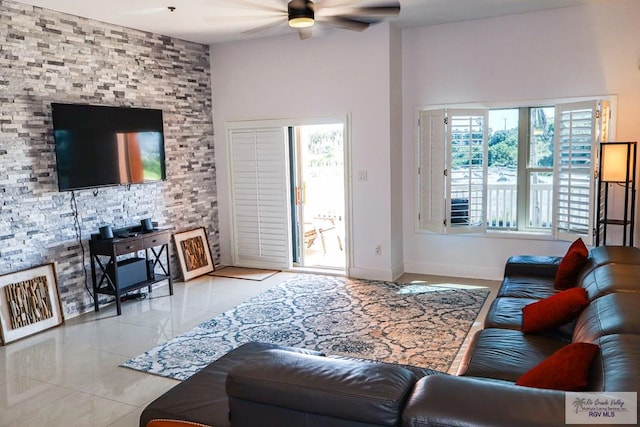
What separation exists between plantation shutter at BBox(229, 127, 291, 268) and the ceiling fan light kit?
99.3 inches

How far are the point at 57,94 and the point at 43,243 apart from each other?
1409 mm

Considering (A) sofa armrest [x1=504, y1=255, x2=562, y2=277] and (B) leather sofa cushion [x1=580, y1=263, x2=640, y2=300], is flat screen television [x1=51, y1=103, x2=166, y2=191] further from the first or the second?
(B) leather sofa cushion [x1=580, y1=263, x2=640, y2=300]

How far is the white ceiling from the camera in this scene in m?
4.65

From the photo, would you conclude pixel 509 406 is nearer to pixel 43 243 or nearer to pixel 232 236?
pixel 43 243

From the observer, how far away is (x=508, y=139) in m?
6.41

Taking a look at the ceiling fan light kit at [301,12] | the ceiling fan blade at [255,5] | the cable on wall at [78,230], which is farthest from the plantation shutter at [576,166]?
the cable on wall at [78,230]

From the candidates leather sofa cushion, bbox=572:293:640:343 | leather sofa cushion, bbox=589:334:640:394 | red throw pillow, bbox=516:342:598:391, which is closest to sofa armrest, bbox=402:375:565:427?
leather sofa cushion, bbox=589:334:640:394

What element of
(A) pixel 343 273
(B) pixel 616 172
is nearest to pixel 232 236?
(A) pixel 343 273

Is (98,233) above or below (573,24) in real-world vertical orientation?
below

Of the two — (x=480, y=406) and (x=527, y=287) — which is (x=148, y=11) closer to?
(x=527, y=287)

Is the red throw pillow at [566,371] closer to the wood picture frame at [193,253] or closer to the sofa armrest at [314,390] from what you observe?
the sofa armrest at [314,390]

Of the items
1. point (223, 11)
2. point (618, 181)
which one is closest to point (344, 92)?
point (223, 11)

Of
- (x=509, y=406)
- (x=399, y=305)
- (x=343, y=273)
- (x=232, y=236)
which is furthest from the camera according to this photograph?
(x=232, y=236)

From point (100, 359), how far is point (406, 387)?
10.2 ft
